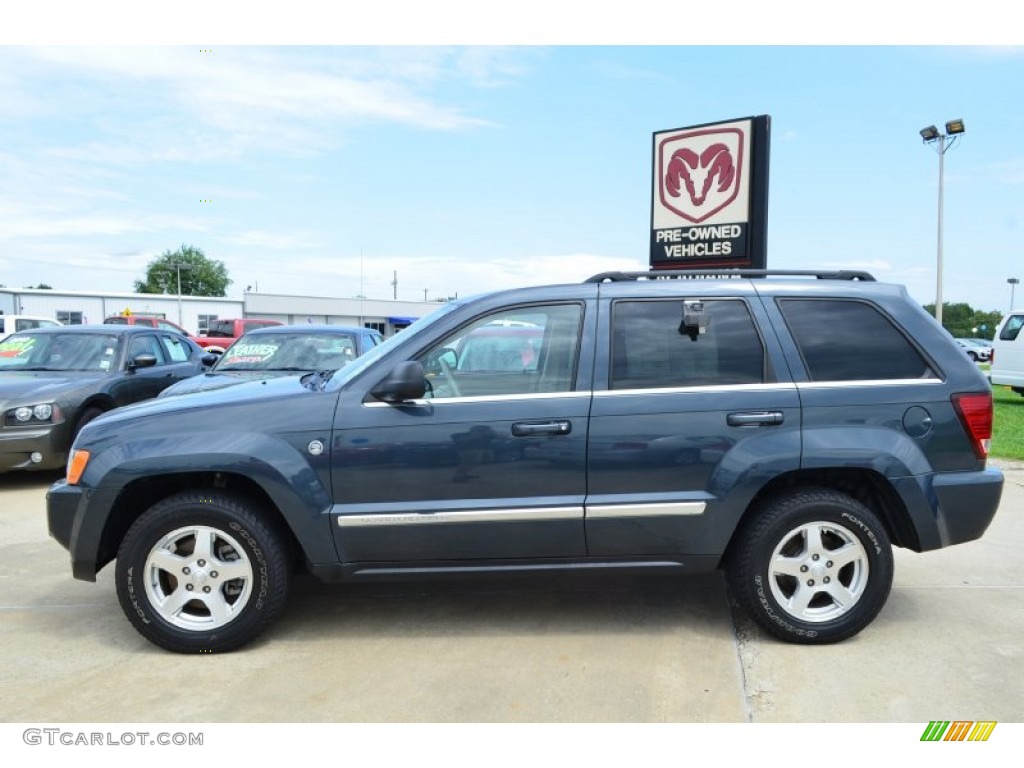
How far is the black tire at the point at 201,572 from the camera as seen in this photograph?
3609 mm

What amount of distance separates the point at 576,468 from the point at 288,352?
5186 millimetres

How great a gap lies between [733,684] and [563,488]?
1126 mm

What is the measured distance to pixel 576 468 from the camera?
3.61 meters

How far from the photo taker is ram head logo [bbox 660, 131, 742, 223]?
33.5 feet

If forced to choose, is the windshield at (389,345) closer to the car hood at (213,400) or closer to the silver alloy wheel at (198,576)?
the car hood at (213,400)

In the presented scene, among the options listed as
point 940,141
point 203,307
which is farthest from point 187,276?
point 940,141

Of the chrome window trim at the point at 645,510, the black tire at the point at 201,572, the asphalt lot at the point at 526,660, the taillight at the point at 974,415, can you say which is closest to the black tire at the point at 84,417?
the asphalt lot at the point at 526,660

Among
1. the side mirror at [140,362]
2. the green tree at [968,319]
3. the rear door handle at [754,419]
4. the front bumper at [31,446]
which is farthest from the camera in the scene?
the green tree at [968,319]

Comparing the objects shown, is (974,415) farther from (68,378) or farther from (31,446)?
(68,378)

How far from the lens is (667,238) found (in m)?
11.0

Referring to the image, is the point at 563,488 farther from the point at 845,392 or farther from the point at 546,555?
the point at 845,392

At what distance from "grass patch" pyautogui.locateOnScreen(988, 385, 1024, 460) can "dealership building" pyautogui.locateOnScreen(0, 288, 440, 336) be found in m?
33.9

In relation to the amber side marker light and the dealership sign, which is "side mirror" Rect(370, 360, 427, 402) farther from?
the dealership sign

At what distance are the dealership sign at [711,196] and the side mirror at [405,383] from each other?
7626 mm
